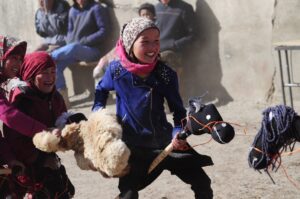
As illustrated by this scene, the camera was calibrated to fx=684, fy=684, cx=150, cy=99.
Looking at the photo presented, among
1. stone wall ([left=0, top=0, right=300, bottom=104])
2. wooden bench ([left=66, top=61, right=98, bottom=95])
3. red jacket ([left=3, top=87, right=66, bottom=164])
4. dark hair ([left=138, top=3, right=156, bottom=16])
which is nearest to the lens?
red jacket ([left=3, top=87, right=66, bottom=164])

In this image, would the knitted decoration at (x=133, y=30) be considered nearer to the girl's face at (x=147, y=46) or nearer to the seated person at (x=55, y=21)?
the girl's face at (x=147, y=46)

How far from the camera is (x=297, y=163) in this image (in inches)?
252

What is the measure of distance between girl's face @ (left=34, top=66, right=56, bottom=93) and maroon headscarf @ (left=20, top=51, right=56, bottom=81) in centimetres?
2

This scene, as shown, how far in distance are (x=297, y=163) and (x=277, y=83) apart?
248 cm

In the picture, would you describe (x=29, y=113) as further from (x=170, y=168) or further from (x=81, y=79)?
(x=81, y=79)

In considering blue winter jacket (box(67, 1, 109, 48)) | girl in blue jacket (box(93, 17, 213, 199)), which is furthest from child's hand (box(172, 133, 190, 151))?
blue winter jacket (box(67, 1, 109, 48))

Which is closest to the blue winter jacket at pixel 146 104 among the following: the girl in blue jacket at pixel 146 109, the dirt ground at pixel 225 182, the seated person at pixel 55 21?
the girl in blue jacket at pixel 146 109

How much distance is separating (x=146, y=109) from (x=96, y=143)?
492 mm

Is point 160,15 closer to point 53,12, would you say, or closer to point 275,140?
point 53,12

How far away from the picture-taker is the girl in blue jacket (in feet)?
14.2

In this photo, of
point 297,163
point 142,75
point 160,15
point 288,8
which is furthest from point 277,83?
point 142,75

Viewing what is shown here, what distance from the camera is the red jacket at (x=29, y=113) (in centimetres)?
445

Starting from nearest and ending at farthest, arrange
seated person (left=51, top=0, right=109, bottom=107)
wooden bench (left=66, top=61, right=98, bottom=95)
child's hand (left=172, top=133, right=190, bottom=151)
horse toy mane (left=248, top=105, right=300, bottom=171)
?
horse toy mane (left=248, top=105, right=300, bottom=171) → child's hand (left=172, top=133, right=190, bottom=151) → seated person (left=51, top=0, right=109, bottom=107) → wooden bench (left=66, top=61, right=98, bottom=95)

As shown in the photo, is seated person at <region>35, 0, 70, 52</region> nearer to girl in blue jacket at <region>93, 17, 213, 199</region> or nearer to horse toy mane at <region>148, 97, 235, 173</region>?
girl in blue jacket at <region>93, 17, 213, 199</region>
